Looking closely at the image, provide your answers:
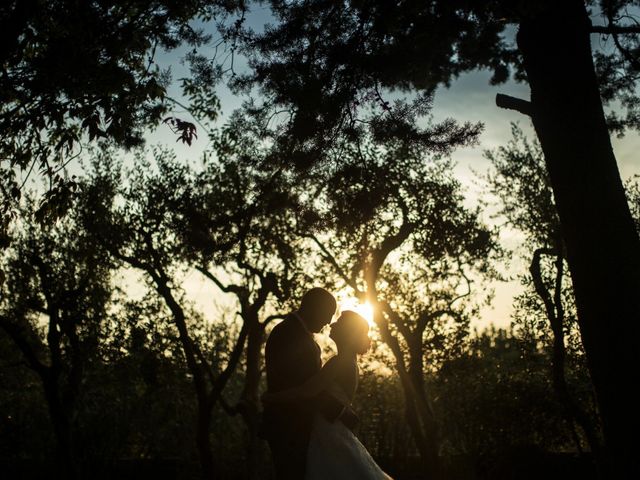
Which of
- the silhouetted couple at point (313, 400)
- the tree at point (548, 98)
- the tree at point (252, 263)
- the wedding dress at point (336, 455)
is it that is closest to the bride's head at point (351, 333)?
the silhouetted couple at point (313, 400)

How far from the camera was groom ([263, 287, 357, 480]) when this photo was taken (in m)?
4.50

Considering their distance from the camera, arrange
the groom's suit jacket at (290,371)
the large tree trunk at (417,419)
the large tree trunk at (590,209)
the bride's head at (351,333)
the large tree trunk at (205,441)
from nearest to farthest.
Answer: the groom's suit jacket at (290,371) < the bride's head at (351,333) < the large tree trunk at (590,209) < the large tree trunk at (417,419) < the large tree trunk at (205,441)

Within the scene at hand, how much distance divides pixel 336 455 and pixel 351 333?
0.89 m

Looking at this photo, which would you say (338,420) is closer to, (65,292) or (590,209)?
(590,209)

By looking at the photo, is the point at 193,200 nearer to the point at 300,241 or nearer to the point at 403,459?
the point at 300,241

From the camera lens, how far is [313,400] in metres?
4.56

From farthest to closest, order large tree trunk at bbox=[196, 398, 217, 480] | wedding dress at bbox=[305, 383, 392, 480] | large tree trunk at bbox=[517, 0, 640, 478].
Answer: large tree trunk at bbox=[196, 398, 217, 480]
large tree trunk at bbox=[517, 0, 640, 478]
wedding dress at bbox=[305, 383, 392, 480]

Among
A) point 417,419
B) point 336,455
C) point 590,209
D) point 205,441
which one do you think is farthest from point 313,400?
point 205,441

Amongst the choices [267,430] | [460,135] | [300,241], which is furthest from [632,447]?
[300,241]

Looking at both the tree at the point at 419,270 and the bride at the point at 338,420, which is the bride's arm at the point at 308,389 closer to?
the bride at the point at 338,420

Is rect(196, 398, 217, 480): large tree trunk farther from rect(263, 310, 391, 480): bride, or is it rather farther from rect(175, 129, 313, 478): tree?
rect(263, 310, 391, 480): bride

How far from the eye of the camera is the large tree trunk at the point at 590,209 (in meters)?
5.11

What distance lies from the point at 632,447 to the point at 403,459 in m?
23.8

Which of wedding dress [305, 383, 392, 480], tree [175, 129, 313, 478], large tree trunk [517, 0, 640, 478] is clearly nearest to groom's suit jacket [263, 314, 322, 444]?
wedding dress [305, 383, 392, 480]
